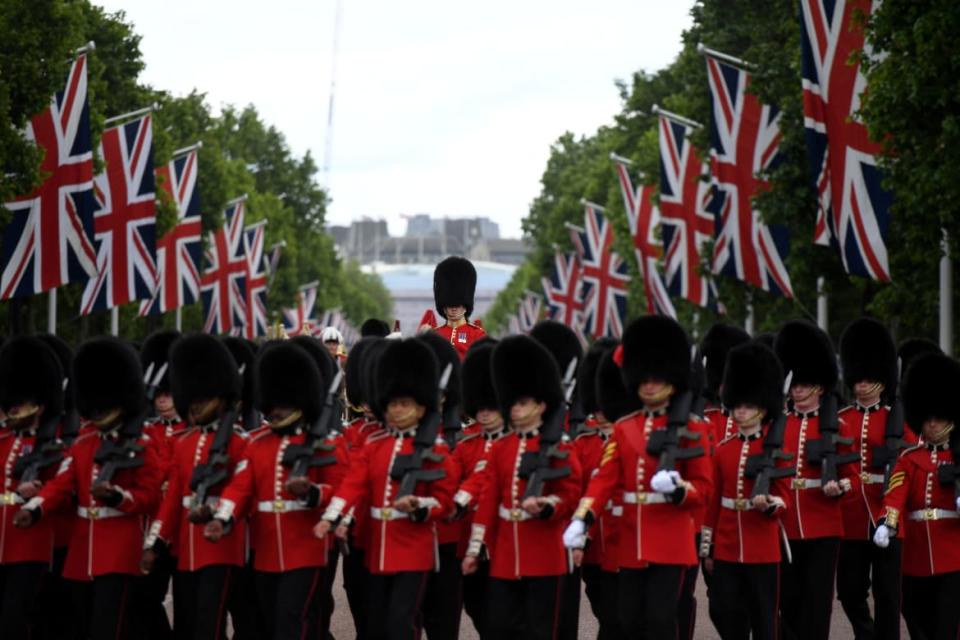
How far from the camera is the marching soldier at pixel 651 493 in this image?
408 inches

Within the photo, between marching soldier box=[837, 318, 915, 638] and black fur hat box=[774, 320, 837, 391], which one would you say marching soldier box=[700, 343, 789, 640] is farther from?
black fur hat box=[774, 320, 837, 391]

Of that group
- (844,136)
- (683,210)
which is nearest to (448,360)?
(844,136)

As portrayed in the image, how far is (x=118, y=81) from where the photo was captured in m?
43.6

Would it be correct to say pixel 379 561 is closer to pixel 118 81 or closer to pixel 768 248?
pixel 768 248

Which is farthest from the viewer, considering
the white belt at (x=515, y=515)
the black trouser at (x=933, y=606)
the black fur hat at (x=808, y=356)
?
the black fur hat at (x=808, y=356)

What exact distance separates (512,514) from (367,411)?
199 cm

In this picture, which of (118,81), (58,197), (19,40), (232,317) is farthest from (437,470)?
(232,317)

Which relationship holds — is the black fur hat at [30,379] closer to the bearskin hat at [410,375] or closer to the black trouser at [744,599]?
the bearskin hat at [410,375]

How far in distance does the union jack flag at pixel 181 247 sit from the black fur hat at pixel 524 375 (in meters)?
28.5

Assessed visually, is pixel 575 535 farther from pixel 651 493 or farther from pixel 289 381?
pixel 289 381

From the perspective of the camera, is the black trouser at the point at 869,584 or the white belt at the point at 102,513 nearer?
the white belt at the point at 102,513

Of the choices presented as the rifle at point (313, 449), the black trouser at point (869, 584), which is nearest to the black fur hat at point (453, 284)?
the black trouser at point (869, 584)

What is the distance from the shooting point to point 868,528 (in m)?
12.7

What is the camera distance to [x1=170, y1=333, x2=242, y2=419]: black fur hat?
11297 millimetres
